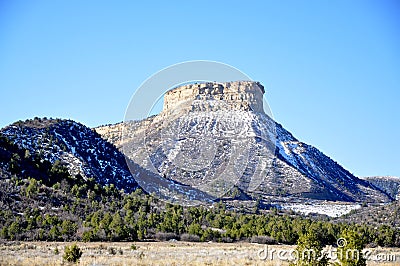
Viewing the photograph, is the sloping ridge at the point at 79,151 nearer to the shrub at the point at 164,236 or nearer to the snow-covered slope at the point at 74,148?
the snow-covered slope at the point at 74,148

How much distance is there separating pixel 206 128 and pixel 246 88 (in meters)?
40.6

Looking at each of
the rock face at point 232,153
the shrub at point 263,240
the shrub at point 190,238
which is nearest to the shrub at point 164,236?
the shrub at point 190,238

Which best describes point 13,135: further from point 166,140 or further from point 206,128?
point 206,128

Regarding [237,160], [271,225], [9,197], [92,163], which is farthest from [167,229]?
[237,160]

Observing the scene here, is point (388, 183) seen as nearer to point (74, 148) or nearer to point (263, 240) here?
point (74, 148)

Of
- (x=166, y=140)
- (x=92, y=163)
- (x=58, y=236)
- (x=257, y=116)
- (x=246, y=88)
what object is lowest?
(x=58, y=236)

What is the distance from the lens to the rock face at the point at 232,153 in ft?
332

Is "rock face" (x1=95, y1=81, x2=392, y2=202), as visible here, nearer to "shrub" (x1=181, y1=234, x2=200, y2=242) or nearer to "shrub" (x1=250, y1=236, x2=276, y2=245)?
"shrub" (x1=181, y1=234, x2=200, y2=242)

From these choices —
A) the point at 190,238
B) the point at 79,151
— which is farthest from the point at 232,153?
the point at 190,238

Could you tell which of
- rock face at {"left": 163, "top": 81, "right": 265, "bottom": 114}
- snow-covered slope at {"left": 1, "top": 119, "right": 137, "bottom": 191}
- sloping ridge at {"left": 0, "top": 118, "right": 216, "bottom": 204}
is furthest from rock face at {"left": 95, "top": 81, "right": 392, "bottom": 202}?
snow-covered slope at {"left": 1, "top": 119, "right": 137, "bottom": 191}

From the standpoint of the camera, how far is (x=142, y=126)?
447 feet

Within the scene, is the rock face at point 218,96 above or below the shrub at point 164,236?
above

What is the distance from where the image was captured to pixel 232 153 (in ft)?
358

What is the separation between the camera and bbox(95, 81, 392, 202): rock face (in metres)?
101
